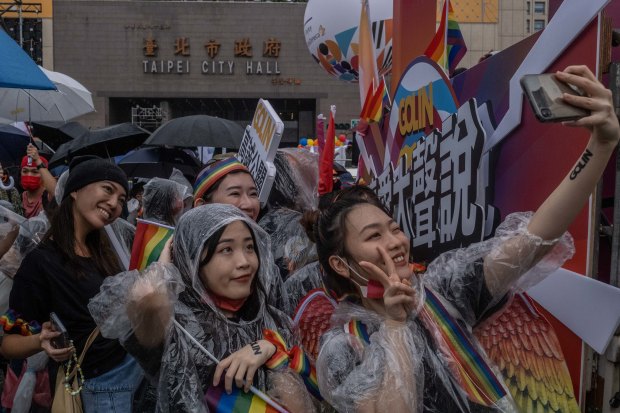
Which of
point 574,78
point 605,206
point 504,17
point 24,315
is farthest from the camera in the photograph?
point 504,17

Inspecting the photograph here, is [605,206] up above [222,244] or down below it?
above

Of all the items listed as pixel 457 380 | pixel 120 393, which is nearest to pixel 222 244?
pixel 457 380

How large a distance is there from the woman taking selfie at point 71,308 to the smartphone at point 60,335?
2cm

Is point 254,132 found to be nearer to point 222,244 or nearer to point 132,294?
point 222,244

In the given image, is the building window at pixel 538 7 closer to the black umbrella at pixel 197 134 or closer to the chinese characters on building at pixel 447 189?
the black umbrella at pixel 197 134

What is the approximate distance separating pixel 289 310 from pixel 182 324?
2.07ft

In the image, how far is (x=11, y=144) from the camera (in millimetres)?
6750

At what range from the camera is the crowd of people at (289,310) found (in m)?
1.51

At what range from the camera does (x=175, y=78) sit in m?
24.5

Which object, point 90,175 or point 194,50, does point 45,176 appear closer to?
point 90,175

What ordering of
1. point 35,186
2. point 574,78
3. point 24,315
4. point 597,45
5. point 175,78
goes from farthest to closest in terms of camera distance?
point 175,78 → point 35,186 → point 24,315 → point 597,45 → point 574,78

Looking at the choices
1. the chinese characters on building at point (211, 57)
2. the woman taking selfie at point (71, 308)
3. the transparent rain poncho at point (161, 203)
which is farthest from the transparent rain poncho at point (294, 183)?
the chinese characters on building at point (211, 57)

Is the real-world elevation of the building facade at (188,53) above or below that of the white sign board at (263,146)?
above

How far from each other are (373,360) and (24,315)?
5.19ft
